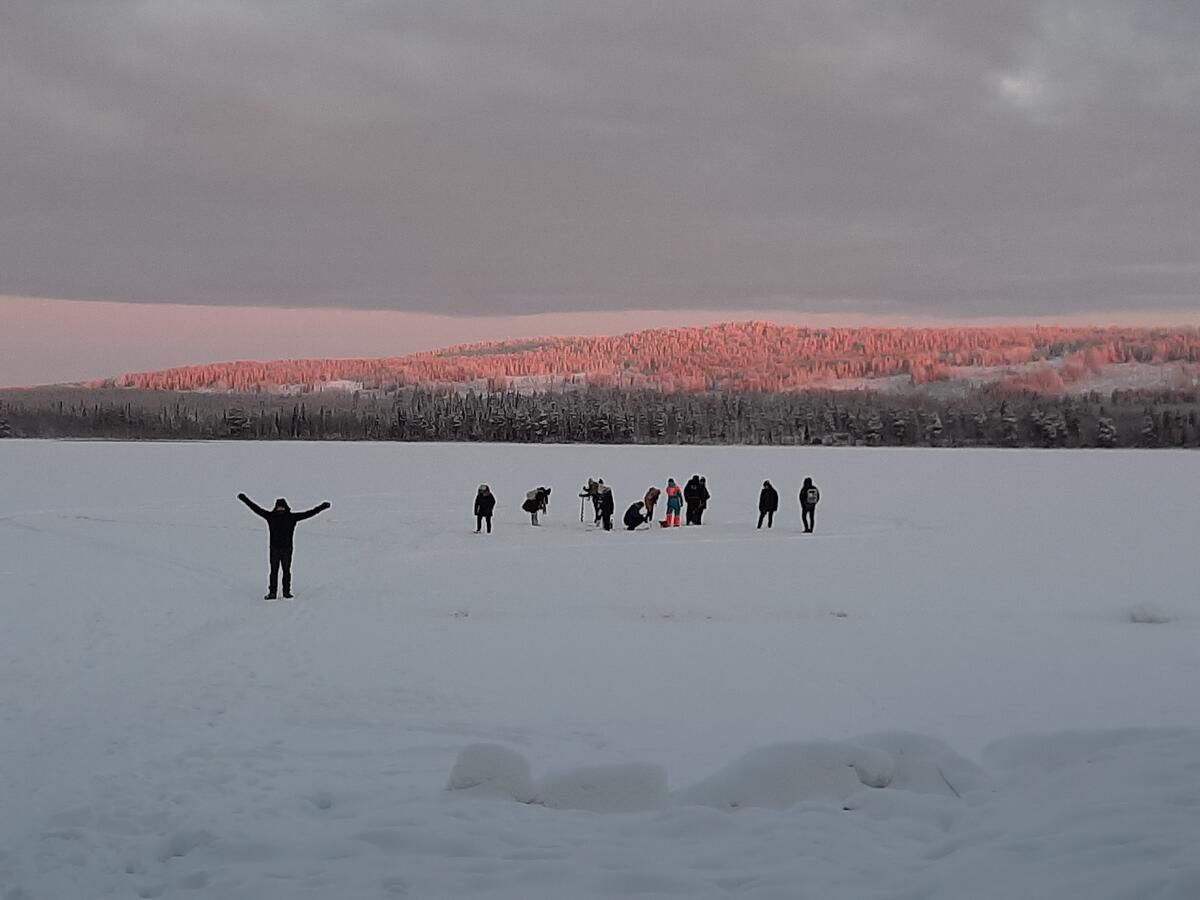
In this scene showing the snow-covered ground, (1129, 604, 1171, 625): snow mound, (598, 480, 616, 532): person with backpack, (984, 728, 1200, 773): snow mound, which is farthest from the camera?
(598, 480, 616, 532): person with backpack

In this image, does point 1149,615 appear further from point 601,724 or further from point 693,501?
point 693,501

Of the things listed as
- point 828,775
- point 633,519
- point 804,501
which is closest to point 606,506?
point 633,519

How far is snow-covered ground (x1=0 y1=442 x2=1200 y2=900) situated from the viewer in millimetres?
4602

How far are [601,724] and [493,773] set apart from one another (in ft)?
5.37

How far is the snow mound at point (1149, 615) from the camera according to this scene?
36.7 ft

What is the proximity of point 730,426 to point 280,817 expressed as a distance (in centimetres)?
13362

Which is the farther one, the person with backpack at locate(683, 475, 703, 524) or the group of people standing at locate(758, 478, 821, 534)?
the person with backpack at locate(683, 475, 703, 524)

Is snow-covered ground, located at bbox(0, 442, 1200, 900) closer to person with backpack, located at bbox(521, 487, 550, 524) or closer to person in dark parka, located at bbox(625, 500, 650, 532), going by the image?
person in dark parka, located at bbox(625, 500, 650, 532)

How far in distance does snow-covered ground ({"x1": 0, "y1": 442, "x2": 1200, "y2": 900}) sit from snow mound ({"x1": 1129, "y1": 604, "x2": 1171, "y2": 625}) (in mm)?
26

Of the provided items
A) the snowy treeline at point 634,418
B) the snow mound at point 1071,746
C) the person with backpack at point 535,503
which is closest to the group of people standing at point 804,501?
the person with backpack at point 535,503

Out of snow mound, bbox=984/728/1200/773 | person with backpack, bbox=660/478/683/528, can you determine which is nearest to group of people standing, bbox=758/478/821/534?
person with backpack, bbox=660/478/683/528

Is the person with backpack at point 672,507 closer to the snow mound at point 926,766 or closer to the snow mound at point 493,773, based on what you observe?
the snow mound at point 926,766

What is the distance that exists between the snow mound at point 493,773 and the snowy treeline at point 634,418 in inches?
4239

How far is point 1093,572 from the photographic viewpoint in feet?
51.4
